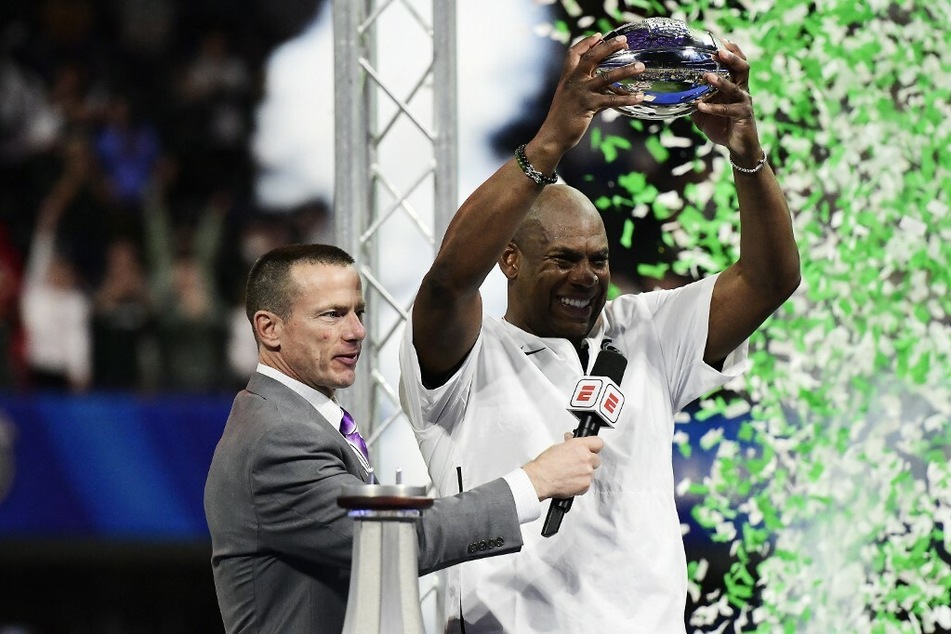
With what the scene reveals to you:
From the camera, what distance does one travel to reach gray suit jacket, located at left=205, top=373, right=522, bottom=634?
5.26ft

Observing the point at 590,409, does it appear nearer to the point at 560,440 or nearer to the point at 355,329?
the point at 560,440

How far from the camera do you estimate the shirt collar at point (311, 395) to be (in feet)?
5.88

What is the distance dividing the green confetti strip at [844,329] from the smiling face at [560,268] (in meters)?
2.19

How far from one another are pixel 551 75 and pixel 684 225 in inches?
88.7

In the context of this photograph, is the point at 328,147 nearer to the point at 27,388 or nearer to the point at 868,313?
the point at 27,388

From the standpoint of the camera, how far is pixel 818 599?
13.5 ft

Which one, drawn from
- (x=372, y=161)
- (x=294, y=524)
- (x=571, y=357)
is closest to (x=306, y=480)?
(x=294, y=524)

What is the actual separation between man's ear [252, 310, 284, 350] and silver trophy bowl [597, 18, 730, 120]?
563 mm

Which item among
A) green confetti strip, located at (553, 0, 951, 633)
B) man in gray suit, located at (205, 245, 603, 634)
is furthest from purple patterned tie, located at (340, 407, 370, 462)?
green confetti strip, located at (553, 0, 951, 633)

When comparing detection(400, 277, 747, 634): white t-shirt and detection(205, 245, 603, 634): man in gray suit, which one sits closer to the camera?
detection(205, 245, 603, 634): man in gray suit

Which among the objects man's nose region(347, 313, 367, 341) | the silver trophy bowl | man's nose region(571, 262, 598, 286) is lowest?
man's nose region(571, 262, 598, 286)

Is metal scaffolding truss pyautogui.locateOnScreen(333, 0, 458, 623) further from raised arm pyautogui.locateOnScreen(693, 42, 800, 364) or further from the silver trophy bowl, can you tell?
the silver trophy bowl

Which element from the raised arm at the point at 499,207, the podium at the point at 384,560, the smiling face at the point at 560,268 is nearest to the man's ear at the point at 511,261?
the smiling face at the point at 560,268

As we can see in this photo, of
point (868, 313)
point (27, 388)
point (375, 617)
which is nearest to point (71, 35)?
point (27, 388)
